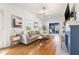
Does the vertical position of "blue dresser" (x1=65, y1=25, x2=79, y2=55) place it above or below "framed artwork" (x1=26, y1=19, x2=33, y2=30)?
below

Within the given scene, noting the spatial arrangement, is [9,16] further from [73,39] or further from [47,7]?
[73,39]

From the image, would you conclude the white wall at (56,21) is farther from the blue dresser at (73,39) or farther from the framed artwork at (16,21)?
the framed artwork at (16,21)

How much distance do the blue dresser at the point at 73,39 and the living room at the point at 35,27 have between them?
50 millimetres

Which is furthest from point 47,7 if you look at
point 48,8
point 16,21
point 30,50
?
point 30,50

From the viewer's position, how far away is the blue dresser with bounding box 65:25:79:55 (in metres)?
2.19

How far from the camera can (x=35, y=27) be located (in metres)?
2.30

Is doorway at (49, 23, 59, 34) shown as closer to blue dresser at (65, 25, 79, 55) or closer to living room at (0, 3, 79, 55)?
living room at (0, 3, 79, 55)

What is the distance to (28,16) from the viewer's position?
2.29 metres

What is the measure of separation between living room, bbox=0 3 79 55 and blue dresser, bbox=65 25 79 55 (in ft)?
0.16

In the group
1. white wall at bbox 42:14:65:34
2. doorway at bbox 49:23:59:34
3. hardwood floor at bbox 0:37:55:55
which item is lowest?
hardwood floor at bbox 0:37:55:55

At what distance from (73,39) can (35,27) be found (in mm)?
845

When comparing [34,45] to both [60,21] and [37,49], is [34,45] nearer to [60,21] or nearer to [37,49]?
[37,49]

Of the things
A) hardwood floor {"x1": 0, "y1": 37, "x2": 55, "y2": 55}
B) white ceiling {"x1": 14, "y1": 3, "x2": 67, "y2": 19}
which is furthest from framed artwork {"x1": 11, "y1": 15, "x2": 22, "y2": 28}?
hardwood floor {"x1": 0, "y1": 37, "x2": 55, "y2": 55}

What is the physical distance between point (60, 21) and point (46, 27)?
325 mm
